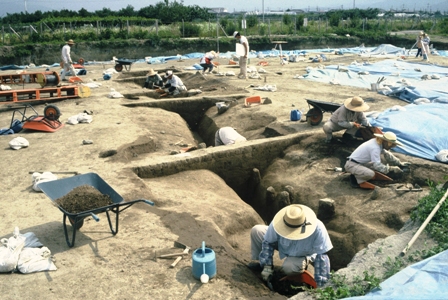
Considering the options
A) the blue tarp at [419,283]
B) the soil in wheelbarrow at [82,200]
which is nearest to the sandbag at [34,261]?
the soil in wheelbarrow at [82,200]

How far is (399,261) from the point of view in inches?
188

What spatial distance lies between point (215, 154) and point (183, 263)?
3973 millimetres

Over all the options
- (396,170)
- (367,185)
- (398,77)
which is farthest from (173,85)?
(396,170)

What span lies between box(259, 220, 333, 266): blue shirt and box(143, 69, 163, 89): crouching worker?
41.6 ft

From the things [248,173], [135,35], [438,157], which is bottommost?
[248,173]

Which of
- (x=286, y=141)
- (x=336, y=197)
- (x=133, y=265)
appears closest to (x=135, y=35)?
(x=286, y=141)

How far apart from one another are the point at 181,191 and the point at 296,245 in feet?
10.3

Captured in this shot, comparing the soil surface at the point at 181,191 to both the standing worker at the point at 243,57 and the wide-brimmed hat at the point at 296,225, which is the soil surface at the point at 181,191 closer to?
the wide-brimmed hat at the point at 296,225

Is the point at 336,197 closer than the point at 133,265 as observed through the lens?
No

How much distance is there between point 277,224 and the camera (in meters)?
5.16

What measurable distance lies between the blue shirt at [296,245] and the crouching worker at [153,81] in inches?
500

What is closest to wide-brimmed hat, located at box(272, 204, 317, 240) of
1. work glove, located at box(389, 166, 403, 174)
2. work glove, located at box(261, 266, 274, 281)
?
work glove, located at box(261, 266, 274, 281)

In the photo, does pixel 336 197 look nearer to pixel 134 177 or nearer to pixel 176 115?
pixel 134 177

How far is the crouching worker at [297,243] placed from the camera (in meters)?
5.02
